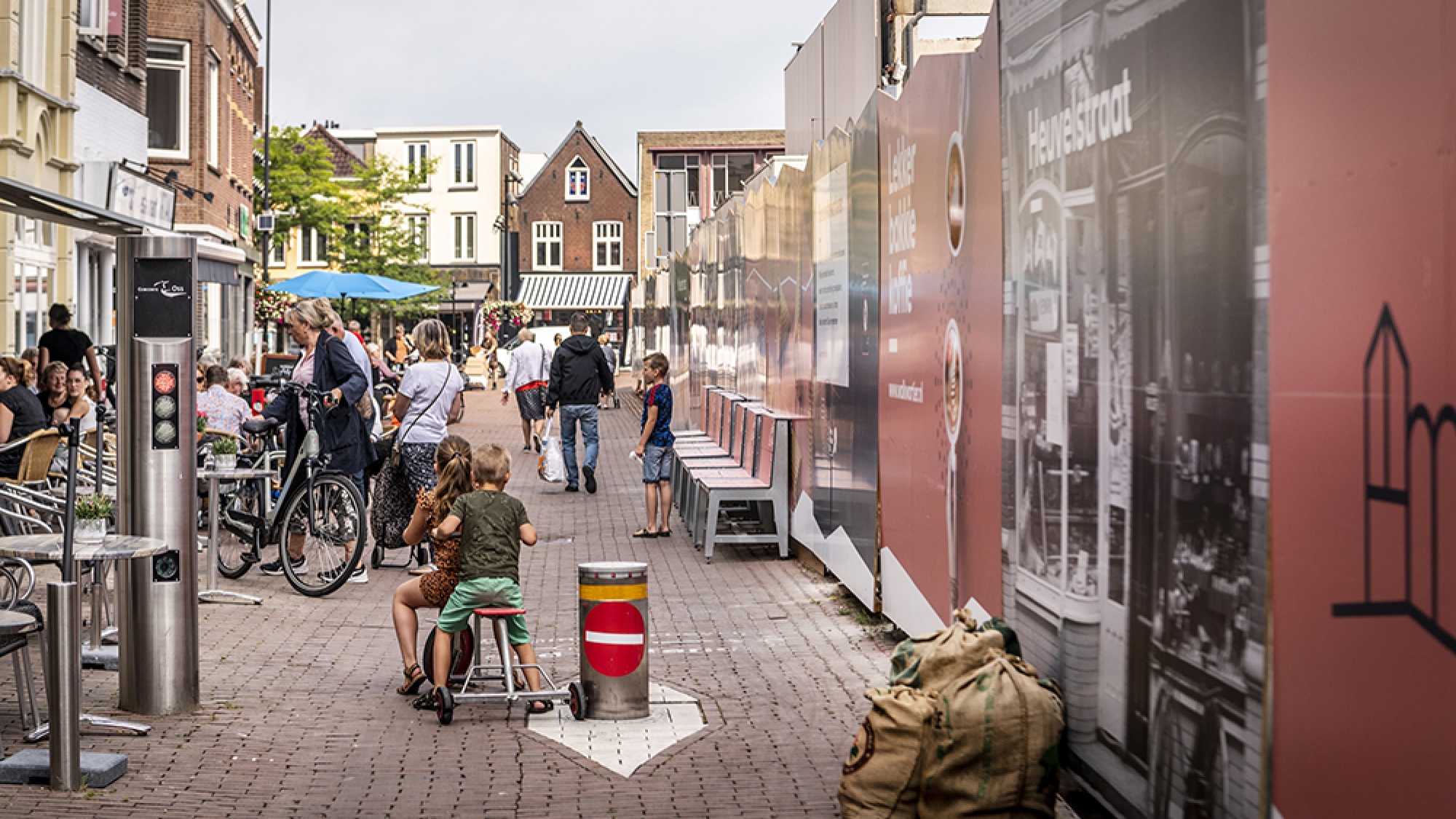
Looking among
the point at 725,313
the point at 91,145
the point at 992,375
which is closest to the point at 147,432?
the point at 992,375

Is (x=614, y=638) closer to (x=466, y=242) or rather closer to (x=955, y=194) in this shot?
(x=955, y=194)

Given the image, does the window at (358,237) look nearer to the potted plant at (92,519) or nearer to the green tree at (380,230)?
the green tree at (380,230)

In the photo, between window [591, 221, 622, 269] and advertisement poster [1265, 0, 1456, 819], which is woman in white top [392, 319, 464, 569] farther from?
window [591, 221, 622, 269]

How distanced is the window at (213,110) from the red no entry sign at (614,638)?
29.0 m

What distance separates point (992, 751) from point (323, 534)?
260 inches

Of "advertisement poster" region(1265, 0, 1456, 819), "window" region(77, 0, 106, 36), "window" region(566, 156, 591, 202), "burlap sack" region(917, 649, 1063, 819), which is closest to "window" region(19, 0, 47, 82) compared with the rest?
"window" region(77, 0, 106, 36)

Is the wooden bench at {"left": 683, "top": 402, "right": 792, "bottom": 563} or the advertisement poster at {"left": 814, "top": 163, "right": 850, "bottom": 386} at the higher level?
the advertisement poster at {"left": 814, "top": 163, "right": 850, "bottom": 386}

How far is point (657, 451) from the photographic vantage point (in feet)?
44.4

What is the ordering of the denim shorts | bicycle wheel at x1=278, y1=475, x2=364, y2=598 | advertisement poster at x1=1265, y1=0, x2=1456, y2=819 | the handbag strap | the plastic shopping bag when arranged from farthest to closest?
the plastic shopping bag, the denim shorts, the handbag strap, bicycle wheel at x1=278, y1=475, x2=364, y2=598, advertisement poster at x1=1265, y1=0, x2=1456, y2=819

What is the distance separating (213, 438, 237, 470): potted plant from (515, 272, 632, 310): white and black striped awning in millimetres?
64905

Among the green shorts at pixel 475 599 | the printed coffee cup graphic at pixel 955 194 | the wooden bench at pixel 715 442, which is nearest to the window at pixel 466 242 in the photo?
the wooden bench at pixel 715 442

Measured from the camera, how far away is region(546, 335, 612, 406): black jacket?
16.8 m

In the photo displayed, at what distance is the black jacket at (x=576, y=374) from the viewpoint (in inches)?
663

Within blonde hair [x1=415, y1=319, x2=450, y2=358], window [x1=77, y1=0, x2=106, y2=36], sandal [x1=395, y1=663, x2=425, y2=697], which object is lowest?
sandal [x1=395, y1=663, x2=425, y2=697]
